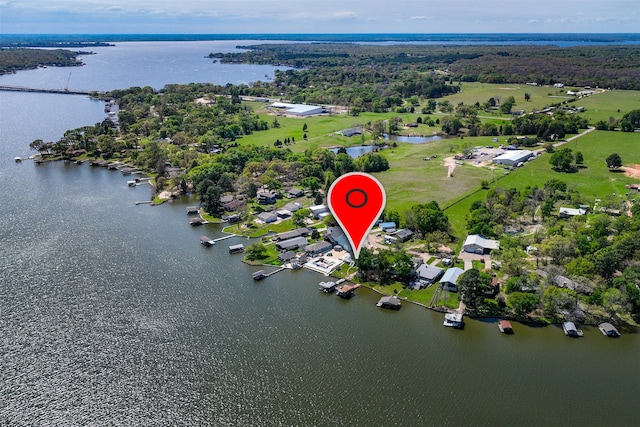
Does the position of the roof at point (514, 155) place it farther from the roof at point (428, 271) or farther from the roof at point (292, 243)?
the roof at point (292, 243)

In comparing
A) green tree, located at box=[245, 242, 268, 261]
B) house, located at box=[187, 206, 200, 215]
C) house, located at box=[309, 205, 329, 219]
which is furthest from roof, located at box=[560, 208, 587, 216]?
house, located at box=[187, 206, 200, 215]

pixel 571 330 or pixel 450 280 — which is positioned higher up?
pixel 450 280

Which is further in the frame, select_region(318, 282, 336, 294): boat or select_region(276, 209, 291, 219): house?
select_region(276, 209, 291, 219): house

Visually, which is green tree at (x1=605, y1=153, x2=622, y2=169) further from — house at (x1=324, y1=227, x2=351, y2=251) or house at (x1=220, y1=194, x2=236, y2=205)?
house at (x1=220, y1=194, x2=236, y2=205)

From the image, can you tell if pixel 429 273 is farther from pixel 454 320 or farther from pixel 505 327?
pixel 505 327

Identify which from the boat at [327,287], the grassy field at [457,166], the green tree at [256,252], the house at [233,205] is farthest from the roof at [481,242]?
the house at [233,205]

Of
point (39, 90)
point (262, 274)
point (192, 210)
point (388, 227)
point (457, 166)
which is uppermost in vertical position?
point (39, 90)

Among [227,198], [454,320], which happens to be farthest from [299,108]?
[454,320]

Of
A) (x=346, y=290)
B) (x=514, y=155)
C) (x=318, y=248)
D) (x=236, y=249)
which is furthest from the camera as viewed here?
(x=514, y=155)
